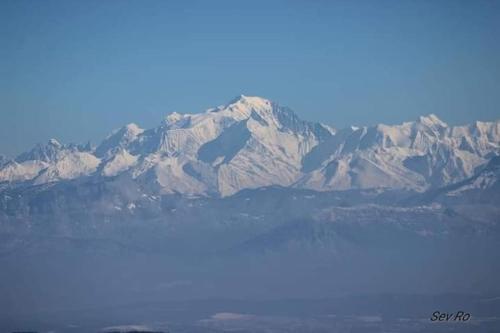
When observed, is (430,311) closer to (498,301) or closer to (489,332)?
(498,301)

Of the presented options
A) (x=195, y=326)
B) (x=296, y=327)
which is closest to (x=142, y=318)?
(x=195, y=326)

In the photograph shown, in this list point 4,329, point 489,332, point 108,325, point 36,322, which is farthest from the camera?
point 36,322

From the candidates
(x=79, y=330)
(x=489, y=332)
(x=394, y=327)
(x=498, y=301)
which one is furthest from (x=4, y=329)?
(x=498, y=301)

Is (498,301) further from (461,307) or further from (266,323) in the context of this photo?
(266,323)

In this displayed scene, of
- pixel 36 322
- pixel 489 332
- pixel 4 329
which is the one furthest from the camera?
pixel 36 322

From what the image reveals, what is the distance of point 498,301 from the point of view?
198375 mm

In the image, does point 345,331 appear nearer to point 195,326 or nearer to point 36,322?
point 195,326

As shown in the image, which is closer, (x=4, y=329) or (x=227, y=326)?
(x=4, y=329)

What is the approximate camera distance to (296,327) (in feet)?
603

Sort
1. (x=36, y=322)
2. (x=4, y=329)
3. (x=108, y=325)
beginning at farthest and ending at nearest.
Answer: (x=36, y=322) → (x=108, y=325) → (x=4, y=329)

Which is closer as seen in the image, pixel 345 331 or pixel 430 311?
pixel 345 331

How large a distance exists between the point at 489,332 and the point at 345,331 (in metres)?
26.5

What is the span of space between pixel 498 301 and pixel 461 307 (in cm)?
757

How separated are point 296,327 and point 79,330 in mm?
35629
